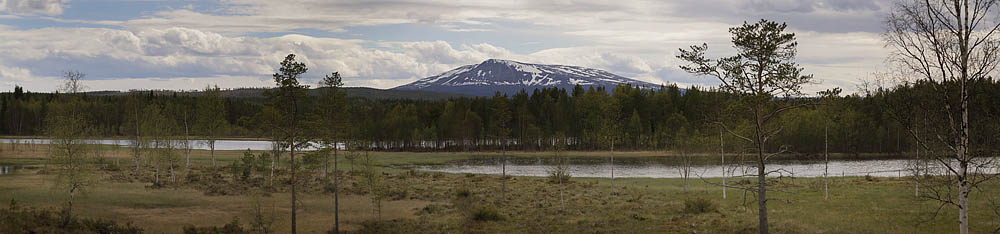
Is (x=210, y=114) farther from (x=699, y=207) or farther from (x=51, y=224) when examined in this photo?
(x=699, y=207)

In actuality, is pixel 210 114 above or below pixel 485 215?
above

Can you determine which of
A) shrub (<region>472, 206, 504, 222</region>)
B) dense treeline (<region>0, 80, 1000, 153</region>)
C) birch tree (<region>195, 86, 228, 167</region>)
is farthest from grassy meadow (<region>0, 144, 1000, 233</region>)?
dense treeline (<region>0, 80, 1000, 153</region>)

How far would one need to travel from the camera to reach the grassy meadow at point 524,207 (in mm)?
27312

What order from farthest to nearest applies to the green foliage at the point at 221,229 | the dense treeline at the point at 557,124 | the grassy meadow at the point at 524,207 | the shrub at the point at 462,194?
the dense treeline at the point at 557,124 → the shrub at the point at 462,194 → the grassy meadow at the point at 524,207 → the green foliage at the point at 221,229

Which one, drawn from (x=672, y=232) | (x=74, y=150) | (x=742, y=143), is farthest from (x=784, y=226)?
(x=74, y=150)

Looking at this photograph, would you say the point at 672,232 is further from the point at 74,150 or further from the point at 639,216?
the point at 74,150

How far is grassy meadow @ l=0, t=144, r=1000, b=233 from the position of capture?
2731 cm

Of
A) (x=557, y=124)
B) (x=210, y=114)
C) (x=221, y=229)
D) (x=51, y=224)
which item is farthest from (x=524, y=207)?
(x=557, y=124)

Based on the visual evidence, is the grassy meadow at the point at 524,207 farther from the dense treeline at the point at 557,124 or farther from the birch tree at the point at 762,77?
the dense treeline at the point at 557,124

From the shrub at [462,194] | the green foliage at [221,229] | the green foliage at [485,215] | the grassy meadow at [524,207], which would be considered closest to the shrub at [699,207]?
the grassy meadow at [524,207]

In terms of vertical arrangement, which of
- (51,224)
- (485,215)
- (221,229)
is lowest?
(221,229)

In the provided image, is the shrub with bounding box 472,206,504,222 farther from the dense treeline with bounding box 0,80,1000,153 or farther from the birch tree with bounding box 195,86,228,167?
the dense treeline with bounding box 0,80,1000,153

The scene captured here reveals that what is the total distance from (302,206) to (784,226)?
2716cm

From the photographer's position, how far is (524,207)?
122 ft
